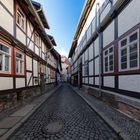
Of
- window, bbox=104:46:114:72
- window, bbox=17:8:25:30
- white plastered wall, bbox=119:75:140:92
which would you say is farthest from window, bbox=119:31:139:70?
window, bbox=17:8:25:30

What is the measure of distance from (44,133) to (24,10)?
291 inches

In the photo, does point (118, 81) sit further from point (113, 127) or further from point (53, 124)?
point (53, 124)

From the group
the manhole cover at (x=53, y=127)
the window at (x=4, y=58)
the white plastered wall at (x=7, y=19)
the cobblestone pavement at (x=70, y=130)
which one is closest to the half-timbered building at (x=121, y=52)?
the cobblestone pavement at (x=70, y=130)

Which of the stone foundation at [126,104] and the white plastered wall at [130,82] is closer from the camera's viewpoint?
the stone foundation at [126,104]

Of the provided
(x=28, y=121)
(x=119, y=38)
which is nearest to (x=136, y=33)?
(x=119, y=38)

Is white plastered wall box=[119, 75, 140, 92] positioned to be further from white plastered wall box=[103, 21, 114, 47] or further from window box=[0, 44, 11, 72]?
window box=[0, 44, 11, 72]

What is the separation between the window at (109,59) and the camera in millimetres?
7273

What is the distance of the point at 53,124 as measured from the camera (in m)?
4.85

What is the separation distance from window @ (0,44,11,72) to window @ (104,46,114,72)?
5.16 meters

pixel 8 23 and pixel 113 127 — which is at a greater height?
pixel 8 23

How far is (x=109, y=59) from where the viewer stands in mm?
7664

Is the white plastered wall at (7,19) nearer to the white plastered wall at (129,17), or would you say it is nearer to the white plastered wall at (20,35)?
the white plastered wall at (20,35)

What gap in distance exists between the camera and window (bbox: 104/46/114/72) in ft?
23.9

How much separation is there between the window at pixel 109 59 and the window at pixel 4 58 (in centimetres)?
516
